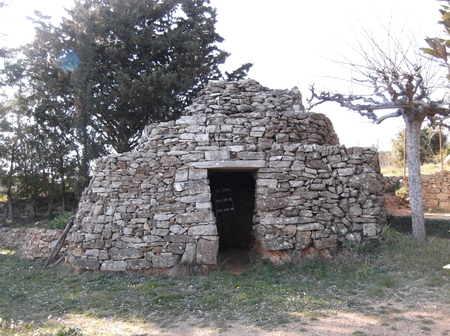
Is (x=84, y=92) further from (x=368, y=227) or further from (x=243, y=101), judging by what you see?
(x=368, y=227)

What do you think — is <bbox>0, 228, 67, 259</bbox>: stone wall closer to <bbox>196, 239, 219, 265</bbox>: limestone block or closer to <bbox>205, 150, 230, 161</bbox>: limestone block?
<bbox>196, 239, 219, 265</bbox>: limestone block

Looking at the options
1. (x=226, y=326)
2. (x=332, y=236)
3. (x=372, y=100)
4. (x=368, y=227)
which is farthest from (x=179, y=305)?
(x=372, y=100)

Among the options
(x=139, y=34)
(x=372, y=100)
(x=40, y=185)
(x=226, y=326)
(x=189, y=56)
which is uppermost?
(x=139, y=34)

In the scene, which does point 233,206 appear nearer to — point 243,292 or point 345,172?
point 345,172

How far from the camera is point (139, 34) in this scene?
44.4 ft

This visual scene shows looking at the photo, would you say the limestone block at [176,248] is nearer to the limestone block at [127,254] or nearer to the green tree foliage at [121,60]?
the limestone block at [127,254]

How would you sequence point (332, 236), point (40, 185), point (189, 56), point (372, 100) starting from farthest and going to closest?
point (40, 185), point (189, 56), point (372, 100), point (332, 236)

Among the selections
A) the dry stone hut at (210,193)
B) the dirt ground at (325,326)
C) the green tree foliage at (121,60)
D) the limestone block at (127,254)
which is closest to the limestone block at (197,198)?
the dry stone hut at (210,193)

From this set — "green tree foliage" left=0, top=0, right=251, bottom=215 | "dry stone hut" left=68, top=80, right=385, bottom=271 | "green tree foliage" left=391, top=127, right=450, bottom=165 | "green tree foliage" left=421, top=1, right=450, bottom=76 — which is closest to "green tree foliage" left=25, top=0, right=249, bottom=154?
"green tree foliage" left=0, top=0, right=251, bottom=215

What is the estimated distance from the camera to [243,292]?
5910 millimetres

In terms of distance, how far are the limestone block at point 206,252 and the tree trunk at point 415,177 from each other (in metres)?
4.35

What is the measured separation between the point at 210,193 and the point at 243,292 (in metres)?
2.24

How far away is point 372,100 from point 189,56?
7.75 meters

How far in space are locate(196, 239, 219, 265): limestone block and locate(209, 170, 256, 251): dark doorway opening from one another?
8.61 ft
